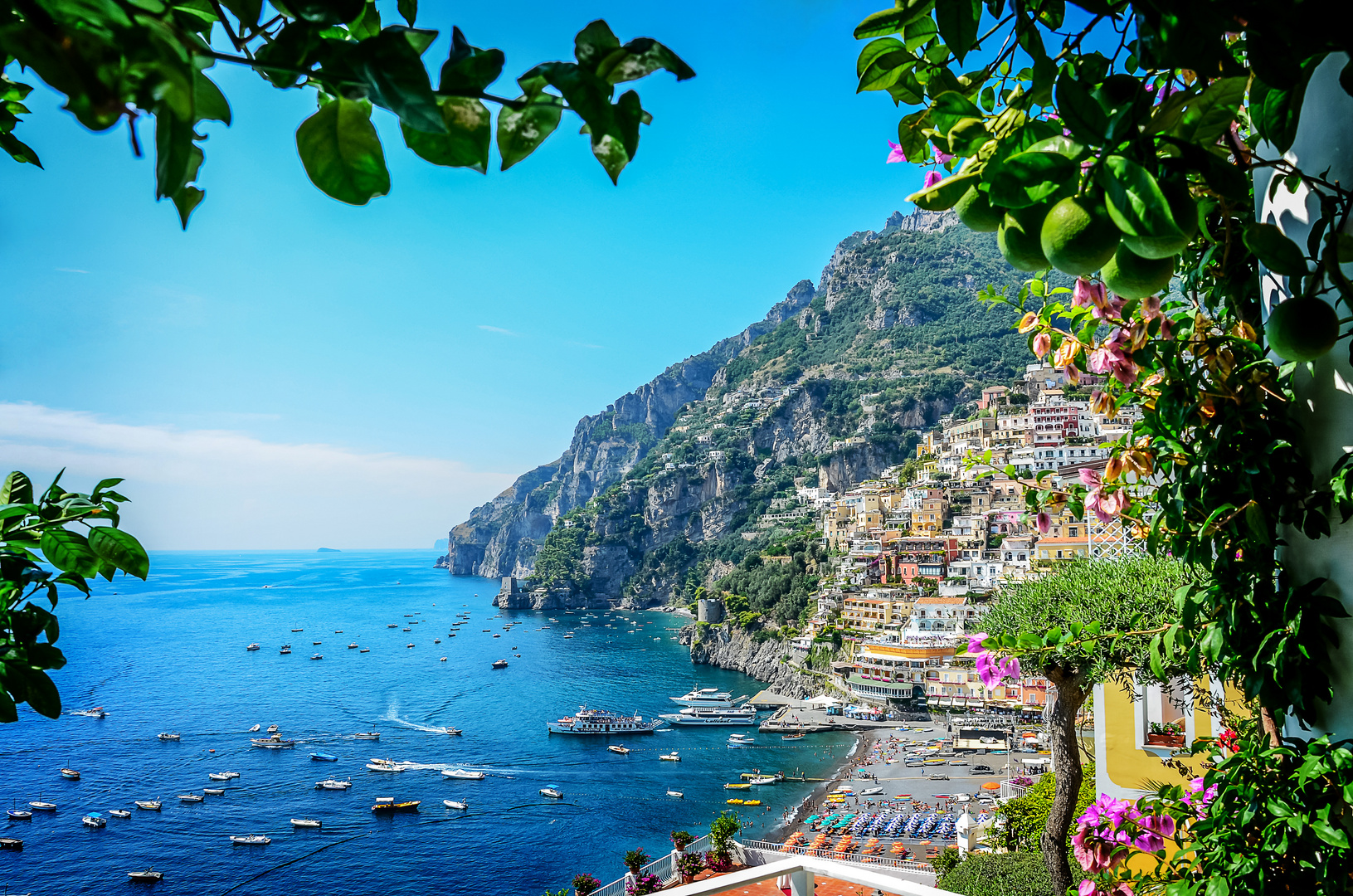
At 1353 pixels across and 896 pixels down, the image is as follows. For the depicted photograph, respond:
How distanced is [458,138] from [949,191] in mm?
243

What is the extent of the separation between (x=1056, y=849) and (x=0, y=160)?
3924 millimetres

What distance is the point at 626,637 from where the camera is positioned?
39.4 meters

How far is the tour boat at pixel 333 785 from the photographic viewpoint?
19484 millimetres

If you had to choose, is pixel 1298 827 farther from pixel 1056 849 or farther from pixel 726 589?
pixel 726 589

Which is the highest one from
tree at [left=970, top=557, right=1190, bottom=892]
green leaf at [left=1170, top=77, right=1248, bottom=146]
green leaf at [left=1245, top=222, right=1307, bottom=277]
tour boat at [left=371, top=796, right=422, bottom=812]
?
green leaf at [left=1170, top=77, right=1248, bottom=146]

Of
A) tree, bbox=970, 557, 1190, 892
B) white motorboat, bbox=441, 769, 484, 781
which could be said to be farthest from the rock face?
tree, bbox=970, 557, 1190, 892

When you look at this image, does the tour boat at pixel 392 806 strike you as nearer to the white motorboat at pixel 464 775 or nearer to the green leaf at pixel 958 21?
the white motorboat at pixel 464 775

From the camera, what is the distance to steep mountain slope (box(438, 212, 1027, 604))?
46.6m

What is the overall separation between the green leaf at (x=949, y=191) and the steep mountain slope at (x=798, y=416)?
38.2 metres

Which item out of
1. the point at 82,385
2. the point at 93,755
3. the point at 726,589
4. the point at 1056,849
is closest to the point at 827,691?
the point at 726,589

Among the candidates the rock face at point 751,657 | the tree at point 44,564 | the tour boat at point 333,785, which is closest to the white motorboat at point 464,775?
the tour boat at point 333,785

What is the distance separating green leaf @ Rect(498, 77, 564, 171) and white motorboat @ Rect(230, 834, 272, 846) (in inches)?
795

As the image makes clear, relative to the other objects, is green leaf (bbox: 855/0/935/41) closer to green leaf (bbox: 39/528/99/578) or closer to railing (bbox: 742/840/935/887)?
green leaf (bbox: 39/528/99/578)

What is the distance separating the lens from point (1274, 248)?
1.29ft
